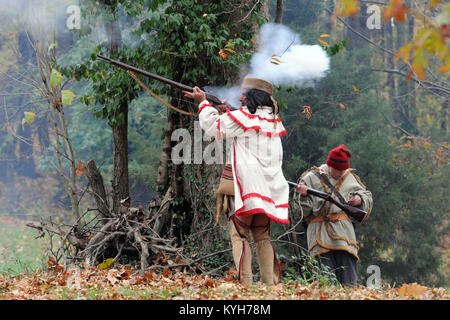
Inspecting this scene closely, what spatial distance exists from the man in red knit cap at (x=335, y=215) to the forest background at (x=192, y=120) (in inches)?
15.1

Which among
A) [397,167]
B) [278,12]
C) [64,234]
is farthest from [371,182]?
[64,234]

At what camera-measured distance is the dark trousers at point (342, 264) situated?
721cm

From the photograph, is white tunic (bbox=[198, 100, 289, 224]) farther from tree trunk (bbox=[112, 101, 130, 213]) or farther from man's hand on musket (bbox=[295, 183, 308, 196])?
tree trunk (bbox=[112, 101, 130, 213])

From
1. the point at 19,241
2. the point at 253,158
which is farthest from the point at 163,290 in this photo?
the point at 19,241

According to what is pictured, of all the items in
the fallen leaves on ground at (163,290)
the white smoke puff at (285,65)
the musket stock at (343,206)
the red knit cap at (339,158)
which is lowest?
the fallen leaves on ground at (163,290)

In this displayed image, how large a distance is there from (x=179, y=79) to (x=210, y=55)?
762 mm

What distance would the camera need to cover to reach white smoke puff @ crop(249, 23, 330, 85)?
→ 816 centimetres

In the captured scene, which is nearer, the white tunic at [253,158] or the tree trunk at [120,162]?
the white tunic at [253,158]

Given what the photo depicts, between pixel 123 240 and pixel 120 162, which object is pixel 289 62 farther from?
pixel 120 162

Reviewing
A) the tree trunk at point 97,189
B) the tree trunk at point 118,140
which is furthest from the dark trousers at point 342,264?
the tree trunk at point 118,140

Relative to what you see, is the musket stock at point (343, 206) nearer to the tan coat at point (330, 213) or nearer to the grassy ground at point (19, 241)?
the tan coat at point (330, 213)

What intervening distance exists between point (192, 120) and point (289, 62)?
6.37ft

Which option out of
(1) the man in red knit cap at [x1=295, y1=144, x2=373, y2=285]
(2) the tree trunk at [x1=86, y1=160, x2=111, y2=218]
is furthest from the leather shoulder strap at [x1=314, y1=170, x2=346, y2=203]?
(2) the tree trunk at [x1=86, y1=160, x2=111, y2=218]

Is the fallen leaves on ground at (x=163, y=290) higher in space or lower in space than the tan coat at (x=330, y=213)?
lower
